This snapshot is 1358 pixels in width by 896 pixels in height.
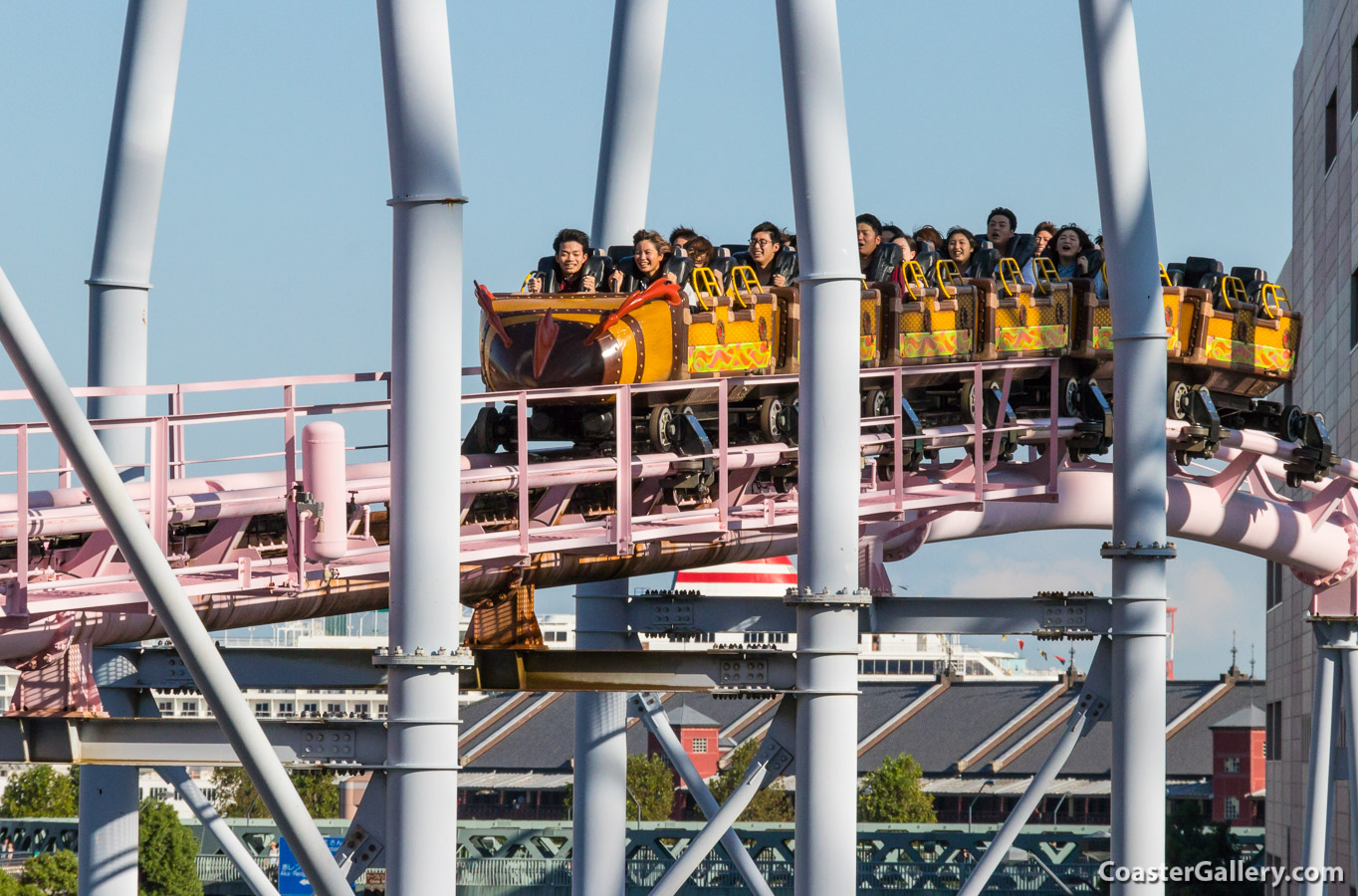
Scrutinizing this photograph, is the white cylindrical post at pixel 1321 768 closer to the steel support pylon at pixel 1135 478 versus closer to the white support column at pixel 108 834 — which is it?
the steel support pylon at pixel 1135 478

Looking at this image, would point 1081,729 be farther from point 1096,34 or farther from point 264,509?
point 264,509

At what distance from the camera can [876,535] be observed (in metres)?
16.3

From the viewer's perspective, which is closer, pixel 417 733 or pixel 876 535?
pixel 417 733

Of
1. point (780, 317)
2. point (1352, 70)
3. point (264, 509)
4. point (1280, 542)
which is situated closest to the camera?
point (264, 509)

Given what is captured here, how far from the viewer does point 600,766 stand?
52.3ft

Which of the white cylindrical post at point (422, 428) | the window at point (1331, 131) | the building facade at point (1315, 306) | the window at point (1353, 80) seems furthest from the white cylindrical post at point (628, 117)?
the window at point (1331, 131)

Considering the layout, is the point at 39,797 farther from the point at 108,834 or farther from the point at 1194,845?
the point at 108,834

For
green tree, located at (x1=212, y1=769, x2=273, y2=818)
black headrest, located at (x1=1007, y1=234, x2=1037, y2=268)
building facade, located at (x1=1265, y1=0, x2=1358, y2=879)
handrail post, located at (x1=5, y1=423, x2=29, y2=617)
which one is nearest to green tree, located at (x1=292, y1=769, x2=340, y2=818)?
green tree, located at (x1=212, y1=769, x2=273, y2=818)

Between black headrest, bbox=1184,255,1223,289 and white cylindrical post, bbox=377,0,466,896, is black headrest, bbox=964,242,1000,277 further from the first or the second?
white cylindrical post, bbox=377,0,466,896

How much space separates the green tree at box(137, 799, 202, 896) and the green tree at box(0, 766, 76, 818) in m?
17.1

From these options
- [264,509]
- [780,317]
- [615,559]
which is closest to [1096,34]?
[780,317]

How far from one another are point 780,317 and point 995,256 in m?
2.76

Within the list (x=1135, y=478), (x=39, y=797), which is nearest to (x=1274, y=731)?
(x=1135, y=478)

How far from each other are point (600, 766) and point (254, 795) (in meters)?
105
